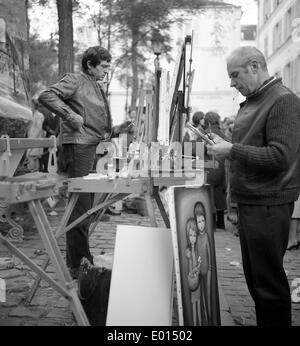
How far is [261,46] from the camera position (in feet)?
113

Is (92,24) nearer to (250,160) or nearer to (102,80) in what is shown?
(102,80)

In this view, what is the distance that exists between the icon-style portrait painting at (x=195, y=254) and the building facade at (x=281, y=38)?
20572 millimetres

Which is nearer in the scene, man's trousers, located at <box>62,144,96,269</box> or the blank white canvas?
the blank white canvas

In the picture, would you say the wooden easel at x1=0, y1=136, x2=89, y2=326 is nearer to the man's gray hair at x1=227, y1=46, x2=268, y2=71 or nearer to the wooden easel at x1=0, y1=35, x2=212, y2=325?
the wooden easel at x1=0, y1=35, x2=212, y2=325

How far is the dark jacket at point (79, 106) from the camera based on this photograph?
11.3ft

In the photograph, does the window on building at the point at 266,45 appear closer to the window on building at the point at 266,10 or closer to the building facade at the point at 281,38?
the building facade at the point at 281,38

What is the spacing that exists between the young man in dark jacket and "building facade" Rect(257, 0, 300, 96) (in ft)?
63.6

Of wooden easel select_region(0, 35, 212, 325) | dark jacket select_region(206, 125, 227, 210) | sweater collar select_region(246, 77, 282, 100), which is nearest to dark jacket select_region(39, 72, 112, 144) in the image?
wooden easel select_region(0, 35, 212, 325)

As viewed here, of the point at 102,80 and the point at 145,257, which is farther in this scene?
the point at 102,80

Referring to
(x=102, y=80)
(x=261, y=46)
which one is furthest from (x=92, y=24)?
(x=261, y=46)

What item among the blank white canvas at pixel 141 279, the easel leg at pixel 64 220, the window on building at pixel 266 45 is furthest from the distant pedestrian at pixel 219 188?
the window on building at pixel 266 45

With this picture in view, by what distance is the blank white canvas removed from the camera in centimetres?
234
